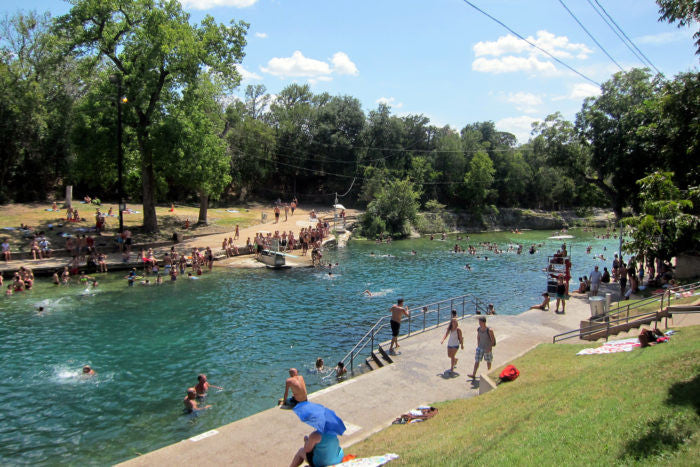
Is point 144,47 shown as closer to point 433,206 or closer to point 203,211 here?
point 203,211

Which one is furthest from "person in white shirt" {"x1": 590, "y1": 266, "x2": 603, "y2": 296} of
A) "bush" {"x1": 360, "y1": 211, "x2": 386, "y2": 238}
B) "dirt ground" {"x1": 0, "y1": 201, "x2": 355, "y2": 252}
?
"bush" {"x1": 360, "y1": 211, "x2": 386, "y2": 238}

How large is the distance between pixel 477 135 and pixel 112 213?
6494 centimetres

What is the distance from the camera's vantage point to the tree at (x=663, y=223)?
1872 cm

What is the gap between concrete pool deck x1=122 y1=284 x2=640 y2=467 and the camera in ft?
29.8

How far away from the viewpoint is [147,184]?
119 feet

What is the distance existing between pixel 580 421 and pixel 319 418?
160 inches

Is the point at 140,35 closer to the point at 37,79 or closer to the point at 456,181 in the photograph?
the point at 37,79

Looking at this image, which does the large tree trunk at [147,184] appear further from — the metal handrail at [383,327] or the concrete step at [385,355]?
the concrete step at [385,355]

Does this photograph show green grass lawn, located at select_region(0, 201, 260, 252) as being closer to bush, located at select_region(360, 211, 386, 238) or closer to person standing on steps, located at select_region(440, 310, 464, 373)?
bush, located at select_region(360, 211, 386, 238)

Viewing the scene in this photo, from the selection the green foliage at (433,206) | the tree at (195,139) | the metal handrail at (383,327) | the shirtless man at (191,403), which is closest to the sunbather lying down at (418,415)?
the metal handrail at (383,327)

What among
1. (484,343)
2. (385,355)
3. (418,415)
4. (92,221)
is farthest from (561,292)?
(92,221)

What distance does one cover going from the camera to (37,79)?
158 ft

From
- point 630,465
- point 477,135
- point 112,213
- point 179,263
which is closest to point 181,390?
point 630,465

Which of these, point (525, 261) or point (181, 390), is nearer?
point (181, 390)
